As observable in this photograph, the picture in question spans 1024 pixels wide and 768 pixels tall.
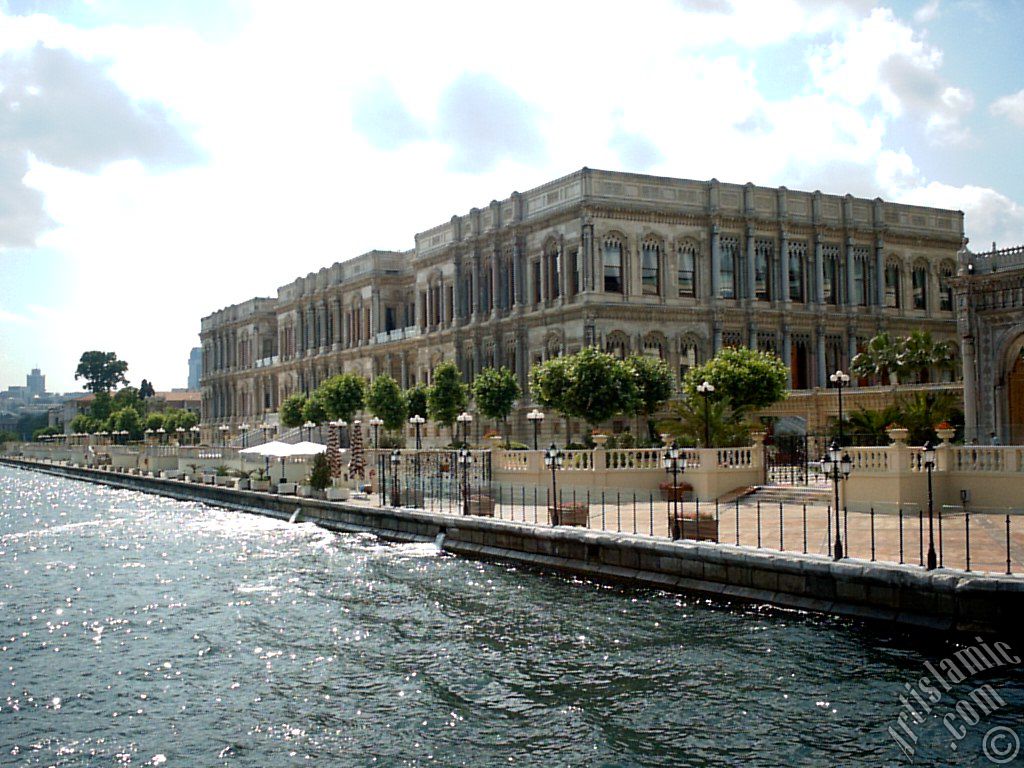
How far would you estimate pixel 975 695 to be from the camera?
14.6 meters

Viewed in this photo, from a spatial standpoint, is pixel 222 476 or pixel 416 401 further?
pixel 416 401

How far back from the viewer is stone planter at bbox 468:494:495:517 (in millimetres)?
31406

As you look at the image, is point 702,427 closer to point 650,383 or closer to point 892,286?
point 650,383

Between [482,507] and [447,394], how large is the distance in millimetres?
23409

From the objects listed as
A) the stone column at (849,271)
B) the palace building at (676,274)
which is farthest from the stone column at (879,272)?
the stone column at (849,271)

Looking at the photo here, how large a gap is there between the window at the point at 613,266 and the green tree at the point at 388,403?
14.3 metres

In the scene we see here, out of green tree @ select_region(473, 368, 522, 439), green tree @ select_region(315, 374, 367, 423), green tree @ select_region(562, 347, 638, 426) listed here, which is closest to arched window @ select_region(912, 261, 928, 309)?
green tree @ select_region(473, 368, 522, 439)

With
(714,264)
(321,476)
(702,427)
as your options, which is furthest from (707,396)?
(714,264)

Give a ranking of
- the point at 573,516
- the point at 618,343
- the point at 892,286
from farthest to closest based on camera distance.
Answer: the point at 892,286, the point at 618,343, the point at 573,516

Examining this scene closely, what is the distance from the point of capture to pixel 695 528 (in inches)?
917

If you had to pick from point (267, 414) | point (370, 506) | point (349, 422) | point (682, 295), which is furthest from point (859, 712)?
point (267, 414)

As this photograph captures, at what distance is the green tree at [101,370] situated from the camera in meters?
161

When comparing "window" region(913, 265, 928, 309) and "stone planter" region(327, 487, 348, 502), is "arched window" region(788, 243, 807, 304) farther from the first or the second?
"stone planter" region(327, 487, 348, 502)

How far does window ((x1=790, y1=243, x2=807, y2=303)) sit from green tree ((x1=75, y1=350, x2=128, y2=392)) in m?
129
